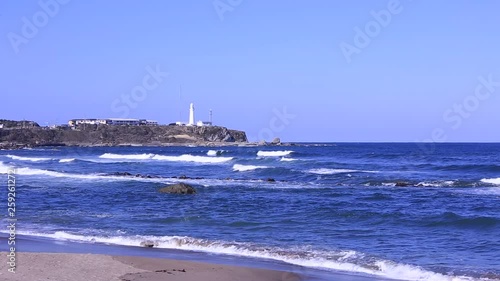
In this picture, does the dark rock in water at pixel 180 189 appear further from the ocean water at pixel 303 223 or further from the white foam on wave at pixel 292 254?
the white foam on wave at pixel 292 254

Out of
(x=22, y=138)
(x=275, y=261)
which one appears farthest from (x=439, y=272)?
(x=22, y=138)

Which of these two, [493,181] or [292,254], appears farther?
[493,181]

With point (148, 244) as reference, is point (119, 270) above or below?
above

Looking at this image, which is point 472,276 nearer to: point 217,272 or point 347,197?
point 217,272

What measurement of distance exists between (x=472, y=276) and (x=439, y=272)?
1.77ft

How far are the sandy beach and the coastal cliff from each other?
113214 millimetres

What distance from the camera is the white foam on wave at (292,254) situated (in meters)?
10.4

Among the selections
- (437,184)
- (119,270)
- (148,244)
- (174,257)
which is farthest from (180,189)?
(119,270)

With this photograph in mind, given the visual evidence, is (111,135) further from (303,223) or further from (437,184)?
(303,223)

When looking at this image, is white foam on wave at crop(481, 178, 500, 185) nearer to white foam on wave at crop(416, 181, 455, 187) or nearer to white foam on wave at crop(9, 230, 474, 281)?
white foam on wave at crop(416, 181, 455, 187)

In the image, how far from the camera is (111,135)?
436 feet

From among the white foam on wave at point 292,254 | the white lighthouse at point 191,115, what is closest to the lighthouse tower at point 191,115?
the white lighthouse at point 191,115

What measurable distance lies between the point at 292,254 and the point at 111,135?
125 m

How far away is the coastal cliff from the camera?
122938 millimetres
